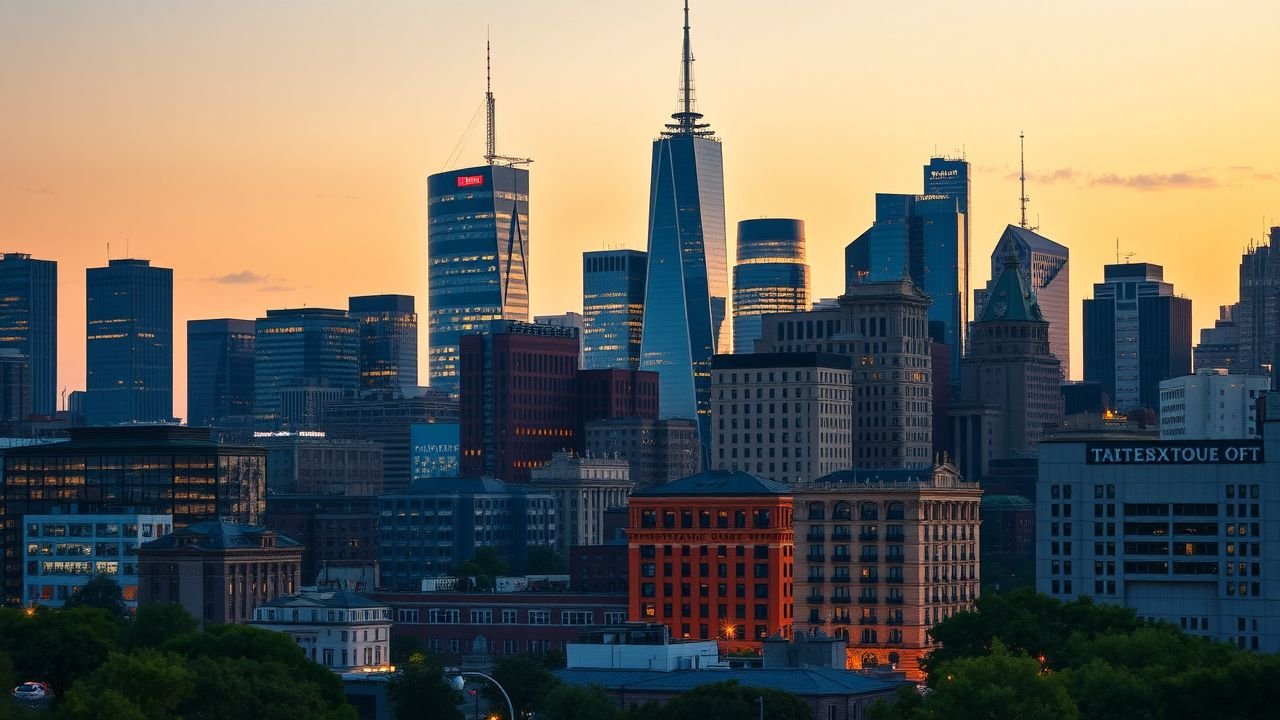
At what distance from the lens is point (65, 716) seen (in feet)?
598

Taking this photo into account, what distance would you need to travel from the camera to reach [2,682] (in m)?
180

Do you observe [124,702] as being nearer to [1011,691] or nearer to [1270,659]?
[1011,691]

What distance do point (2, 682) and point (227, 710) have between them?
2179 cm

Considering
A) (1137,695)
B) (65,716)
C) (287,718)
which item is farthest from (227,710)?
(1137,695)

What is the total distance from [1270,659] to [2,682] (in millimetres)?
84219

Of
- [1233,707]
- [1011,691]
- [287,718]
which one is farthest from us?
[287,718]

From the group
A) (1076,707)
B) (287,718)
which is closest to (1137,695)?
(1076,707)

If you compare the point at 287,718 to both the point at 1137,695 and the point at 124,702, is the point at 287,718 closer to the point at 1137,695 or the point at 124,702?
the point at 124,702

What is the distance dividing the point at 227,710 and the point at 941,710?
5137 centimetres

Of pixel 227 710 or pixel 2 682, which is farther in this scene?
pixel 227 710

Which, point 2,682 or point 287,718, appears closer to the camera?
point 2,682

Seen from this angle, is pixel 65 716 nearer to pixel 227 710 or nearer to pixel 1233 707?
pixel 227 710

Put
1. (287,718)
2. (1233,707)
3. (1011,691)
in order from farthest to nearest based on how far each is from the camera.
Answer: (287,718)
(1011,691)
(1233,707)

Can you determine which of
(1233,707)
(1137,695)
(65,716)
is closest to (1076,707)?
(1137,695)
